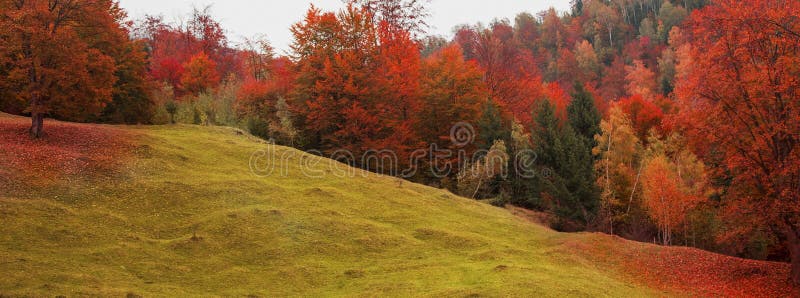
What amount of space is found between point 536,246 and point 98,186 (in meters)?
22.4

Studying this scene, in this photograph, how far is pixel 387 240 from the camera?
1085 inches

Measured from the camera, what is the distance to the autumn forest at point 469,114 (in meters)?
26.0

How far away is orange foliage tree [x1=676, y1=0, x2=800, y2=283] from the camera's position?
81.6 feet

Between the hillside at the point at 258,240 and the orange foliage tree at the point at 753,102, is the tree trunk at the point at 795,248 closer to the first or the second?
the orange foliage tree at the point at 753,102

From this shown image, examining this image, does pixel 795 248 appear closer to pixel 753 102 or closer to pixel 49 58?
pixel 753 102

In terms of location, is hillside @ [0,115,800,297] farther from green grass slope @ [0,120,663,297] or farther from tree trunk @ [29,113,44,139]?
tree trunk @ [29,113,44,139]

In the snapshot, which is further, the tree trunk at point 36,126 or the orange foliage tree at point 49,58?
the tree trunk at point 36,126

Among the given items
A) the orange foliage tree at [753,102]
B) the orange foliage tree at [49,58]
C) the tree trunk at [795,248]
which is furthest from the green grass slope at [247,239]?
the tree trunk at [795,248]

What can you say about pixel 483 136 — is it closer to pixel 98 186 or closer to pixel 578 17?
pixel 98 186

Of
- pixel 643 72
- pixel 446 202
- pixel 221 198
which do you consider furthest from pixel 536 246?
pixel 643 72

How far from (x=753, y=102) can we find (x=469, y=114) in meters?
36.3

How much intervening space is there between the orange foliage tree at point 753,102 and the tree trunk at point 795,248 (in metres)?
0.04

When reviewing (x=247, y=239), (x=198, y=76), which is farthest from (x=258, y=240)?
(x=198, y=76)

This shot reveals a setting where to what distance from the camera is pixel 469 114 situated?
61.0 meters
